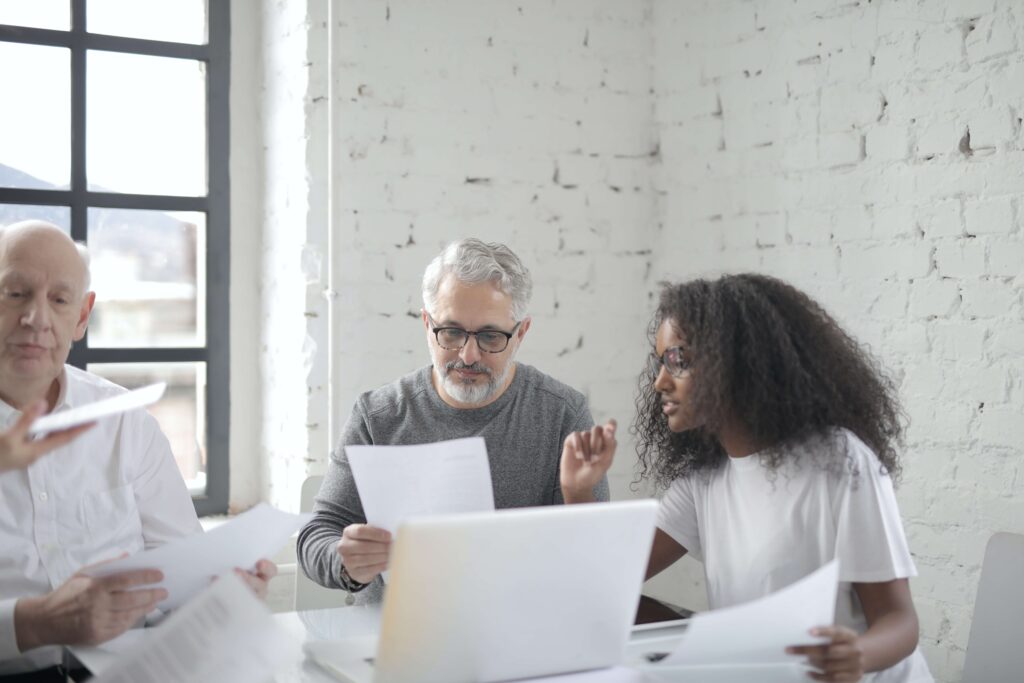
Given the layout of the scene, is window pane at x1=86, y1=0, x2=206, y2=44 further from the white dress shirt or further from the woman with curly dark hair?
the woman with curly dark hair

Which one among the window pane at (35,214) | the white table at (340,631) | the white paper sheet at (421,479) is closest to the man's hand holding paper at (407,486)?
the white paper sheet at (421,479)

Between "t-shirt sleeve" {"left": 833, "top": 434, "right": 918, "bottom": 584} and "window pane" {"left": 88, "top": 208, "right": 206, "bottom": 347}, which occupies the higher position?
"window pane" {"left": 88, "top": 208, "right": 206, "bottom": 347}

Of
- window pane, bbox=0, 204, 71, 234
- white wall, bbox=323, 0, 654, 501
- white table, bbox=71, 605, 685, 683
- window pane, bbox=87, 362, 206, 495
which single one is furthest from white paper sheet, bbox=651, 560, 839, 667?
window pane, bbox=0, 204, 71, 234

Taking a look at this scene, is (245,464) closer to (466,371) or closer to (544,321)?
(544,321)

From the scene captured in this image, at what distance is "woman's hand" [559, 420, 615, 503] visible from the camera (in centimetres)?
198

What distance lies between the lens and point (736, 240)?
10.4 feet

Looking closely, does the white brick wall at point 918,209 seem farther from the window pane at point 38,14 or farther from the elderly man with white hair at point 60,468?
the window pane at point 38,14

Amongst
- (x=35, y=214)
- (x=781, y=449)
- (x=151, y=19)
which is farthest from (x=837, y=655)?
(x=151, y=19)

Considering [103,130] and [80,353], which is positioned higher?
[103,130]

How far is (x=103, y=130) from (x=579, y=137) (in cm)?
142

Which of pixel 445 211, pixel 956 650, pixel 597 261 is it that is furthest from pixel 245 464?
pixel 956 650

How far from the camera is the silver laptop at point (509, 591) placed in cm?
127

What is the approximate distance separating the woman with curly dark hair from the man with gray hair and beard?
31 centimetres

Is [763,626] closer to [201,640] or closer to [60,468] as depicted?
[201,640]
